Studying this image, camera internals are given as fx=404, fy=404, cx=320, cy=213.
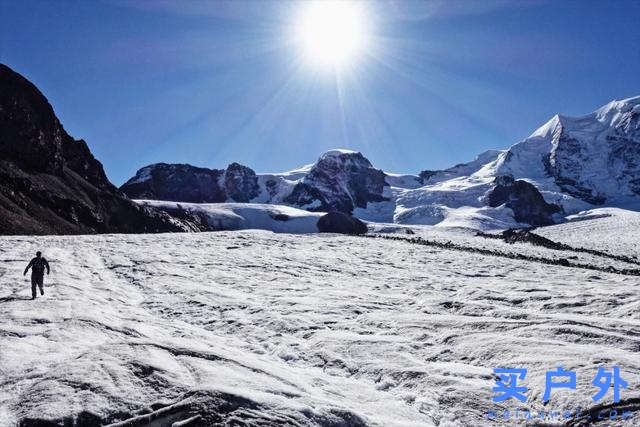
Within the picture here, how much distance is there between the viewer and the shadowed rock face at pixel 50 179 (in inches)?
2325

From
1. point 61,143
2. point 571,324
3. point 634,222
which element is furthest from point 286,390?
point 634,222

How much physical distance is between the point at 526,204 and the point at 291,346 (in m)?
198

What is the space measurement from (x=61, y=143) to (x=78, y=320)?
90.4 meters

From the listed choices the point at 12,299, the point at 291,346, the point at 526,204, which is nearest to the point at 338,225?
the point at 12,299

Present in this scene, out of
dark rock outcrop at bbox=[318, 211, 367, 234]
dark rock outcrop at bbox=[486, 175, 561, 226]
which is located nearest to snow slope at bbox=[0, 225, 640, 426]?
dark rock outcrop at bbox=[318, 211, 367, 234]

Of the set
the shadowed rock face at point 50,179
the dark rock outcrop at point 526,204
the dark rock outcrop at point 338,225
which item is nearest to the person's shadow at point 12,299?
the shadowed rock face at point 50,179

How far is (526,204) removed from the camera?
18450cm

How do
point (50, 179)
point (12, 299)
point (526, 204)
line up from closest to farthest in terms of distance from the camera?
point (12, 299) < point (50, 179) < point (526, 204)

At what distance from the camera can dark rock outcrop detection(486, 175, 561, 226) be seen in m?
177

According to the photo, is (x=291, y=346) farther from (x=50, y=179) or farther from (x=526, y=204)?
(x=526, y=204)

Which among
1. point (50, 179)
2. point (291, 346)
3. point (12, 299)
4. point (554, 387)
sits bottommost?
Answer: point (554, 387)

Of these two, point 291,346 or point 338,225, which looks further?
point 338,225

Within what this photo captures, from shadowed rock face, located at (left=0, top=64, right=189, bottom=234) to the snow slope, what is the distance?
45.1 meters

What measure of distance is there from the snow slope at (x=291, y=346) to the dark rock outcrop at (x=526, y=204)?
174 m
